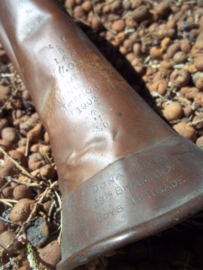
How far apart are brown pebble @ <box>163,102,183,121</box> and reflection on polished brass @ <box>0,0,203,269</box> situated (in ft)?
1.02

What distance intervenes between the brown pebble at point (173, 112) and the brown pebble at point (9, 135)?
2.32ft

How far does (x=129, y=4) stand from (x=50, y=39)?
2.36ft

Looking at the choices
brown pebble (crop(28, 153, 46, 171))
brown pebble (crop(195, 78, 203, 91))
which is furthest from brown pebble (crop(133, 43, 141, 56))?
brown pebble (crop(28, 153, 46, 171))

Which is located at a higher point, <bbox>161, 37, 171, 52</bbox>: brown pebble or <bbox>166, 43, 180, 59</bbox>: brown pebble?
<bbox>161, 37, 171, 52</bbox>: brown pebble

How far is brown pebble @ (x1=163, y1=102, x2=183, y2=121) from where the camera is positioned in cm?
95

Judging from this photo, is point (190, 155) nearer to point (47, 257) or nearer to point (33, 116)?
point (47, 257)

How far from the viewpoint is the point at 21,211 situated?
79cm

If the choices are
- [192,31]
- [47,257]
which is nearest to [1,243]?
[47,257]

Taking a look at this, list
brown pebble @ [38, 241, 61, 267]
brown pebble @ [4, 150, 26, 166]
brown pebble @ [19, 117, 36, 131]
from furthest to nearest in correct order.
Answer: brown pebble @ [19, 117, 36, 131] < brown pebble @ [4, 150, 26, 166] < brown pebble @ [38, 241, 61, 267]

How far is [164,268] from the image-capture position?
2.32 feet

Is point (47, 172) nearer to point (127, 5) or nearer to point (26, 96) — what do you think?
point (26, 96)

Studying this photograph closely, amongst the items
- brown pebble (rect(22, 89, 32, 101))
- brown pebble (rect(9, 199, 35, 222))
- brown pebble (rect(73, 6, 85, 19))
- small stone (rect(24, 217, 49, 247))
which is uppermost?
brown pebble (rect(73, 6, 85, 19))

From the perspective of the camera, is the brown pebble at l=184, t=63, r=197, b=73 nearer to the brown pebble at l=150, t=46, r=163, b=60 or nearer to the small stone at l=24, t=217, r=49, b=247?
the brown pebble at l=150, t=46, r=163, b=60

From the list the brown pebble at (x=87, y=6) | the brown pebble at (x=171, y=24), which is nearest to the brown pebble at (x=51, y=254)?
the brown pebble at (x=171, y=24)
